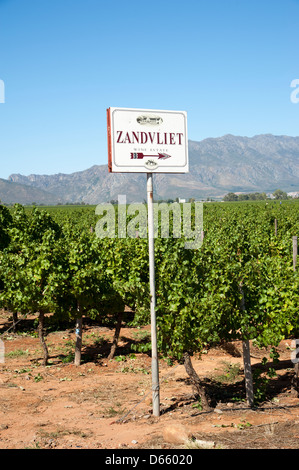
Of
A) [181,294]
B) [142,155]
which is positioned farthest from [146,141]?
[181,294]

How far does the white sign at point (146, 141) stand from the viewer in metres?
7.83

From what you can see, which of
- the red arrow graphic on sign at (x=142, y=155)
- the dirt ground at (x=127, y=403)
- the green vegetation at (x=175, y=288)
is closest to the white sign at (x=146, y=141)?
Answer: the red arrow graphic on sign at (x=142, y=155)

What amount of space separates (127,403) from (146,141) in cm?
546

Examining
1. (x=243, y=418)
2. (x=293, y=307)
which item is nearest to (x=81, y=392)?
A: (x=243, y=418)

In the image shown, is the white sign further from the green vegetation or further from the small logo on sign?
the green vegetation

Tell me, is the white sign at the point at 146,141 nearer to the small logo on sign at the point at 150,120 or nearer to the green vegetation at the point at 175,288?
the small logo on sign at the point at 150,120

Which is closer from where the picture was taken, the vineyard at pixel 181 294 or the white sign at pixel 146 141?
the white sign at pixel 146 141

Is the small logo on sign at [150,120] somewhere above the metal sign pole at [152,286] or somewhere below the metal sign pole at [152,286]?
above

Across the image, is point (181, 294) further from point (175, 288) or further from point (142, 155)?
point (142, 155)

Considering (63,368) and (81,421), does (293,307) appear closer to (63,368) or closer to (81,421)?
(81,421)

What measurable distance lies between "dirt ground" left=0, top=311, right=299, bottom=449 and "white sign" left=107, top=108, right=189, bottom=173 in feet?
14.3

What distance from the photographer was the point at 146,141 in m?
8.06

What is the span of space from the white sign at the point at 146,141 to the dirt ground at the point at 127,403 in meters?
4.35

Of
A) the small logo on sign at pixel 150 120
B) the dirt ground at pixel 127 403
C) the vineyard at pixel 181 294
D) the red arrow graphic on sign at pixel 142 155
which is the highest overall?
the small logo on sign at pixel 150 120
